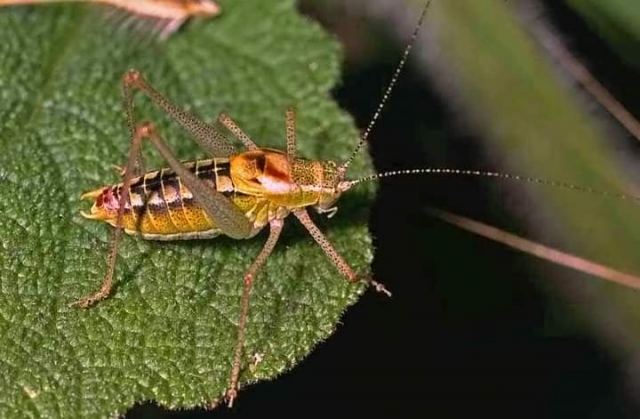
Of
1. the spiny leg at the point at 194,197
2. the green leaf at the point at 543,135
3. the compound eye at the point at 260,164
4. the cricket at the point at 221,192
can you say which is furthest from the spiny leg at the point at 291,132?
the green leaf at the point at 543,135

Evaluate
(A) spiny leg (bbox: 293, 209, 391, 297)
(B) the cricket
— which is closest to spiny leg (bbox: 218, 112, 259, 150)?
(B) the cricket

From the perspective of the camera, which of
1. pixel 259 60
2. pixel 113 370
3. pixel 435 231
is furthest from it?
pixel 435 231

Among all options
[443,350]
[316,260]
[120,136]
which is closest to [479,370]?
[443,350]

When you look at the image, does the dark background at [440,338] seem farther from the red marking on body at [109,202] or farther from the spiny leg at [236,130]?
the red marking on body at [109,202]

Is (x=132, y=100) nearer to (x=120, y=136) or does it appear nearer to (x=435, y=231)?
(x=120, y=136)

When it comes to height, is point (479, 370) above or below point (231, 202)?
below

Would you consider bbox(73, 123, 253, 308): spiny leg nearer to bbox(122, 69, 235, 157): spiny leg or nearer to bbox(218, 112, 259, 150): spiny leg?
bbox(122, 69, 235, 157): spiny leg

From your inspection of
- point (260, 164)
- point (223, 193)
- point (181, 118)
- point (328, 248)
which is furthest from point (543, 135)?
point (181, 118)
